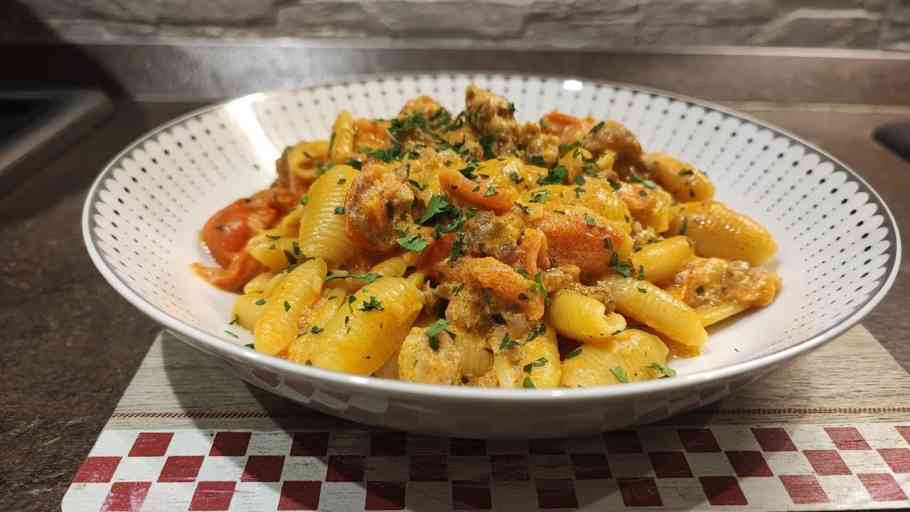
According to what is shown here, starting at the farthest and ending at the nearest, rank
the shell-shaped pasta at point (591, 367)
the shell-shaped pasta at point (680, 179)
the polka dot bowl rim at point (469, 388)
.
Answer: the shell-shaped pasta at point (680, 179), the shell-shaped pasta at point (591, 367), the polka dot bowl rim at point (469, 388)

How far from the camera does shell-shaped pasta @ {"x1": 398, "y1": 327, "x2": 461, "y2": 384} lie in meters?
1.02

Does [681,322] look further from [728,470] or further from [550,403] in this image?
[550,403]

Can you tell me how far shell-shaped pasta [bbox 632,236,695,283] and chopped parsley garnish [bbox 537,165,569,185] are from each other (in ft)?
0.74

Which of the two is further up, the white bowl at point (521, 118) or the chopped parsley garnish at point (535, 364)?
the white bowl at point (521, 118)

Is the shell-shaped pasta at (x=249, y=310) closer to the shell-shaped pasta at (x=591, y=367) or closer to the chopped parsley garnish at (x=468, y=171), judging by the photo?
the chopped parsley garnish at (x=468, y=171)

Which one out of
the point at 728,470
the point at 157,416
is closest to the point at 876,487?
the point at 728,470

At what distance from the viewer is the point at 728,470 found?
104 cm

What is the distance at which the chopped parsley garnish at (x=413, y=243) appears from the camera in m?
1.24

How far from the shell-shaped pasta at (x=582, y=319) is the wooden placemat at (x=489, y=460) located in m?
0.17

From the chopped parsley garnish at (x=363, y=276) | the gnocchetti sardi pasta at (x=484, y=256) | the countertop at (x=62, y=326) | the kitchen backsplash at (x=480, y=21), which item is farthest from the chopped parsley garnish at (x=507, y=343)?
the kitchen backsplash at (x=480, y=21)

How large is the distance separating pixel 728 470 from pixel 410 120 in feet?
3.28

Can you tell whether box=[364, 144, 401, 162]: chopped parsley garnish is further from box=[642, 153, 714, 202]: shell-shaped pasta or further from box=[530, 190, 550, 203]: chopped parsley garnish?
box=[642, 153, 714, 202]: shell-shaped pasta

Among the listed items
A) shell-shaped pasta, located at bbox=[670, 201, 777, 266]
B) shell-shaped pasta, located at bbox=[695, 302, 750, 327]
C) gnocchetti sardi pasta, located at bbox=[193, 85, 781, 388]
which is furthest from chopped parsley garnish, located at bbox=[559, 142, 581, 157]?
shell-shaped pasta, located at bbox=[695, 302, 750, 327]

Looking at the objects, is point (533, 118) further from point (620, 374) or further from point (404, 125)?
point (620, 374)
